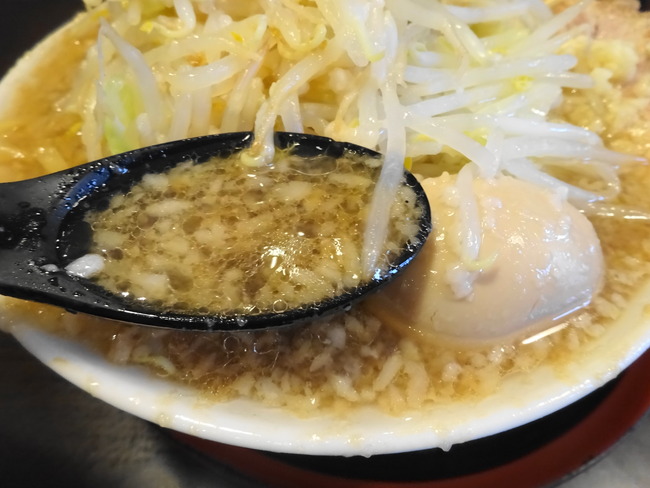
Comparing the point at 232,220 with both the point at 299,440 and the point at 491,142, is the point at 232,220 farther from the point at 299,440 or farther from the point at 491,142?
the point at 491,142

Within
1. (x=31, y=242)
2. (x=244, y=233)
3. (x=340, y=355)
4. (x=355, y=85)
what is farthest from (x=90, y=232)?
(x=355, y=85)

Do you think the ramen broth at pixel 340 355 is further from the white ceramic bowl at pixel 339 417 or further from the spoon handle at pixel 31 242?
the spoon handle at pixel 31 242

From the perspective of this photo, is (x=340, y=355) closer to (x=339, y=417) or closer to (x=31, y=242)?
(x=339, y=417)

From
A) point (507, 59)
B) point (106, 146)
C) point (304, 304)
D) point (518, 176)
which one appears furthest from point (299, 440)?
point (507, 59)

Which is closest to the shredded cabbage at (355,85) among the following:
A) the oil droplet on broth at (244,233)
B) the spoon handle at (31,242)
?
the oil droplet on broth at (244,233)

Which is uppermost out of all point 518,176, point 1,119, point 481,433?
point 1,119

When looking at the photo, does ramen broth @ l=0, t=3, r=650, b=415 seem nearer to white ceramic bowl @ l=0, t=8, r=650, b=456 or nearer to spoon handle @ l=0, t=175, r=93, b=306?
white ceramic bowl @ l=0, t=8, r=650, b=456

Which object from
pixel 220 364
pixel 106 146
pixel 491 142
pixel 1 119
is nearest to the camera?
pixel 220 364
